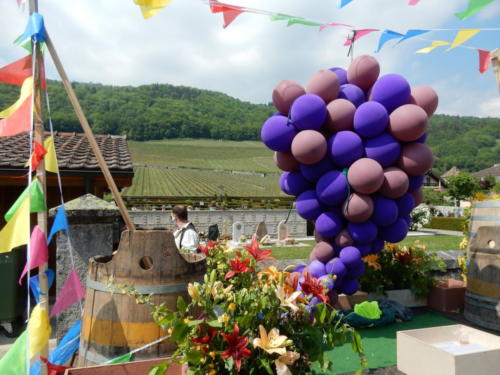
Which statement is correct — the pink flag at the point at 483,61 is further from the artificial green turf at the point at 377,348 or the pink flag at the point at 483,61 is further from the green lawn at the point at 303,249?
the green lawn at the point at 303,249

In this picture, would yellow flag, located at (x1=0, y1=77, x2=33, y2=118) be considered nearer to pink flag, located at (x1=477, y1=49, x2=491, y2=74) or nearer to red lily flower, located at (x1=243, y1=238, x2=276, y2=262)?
red lily flower, located at (x1=243, y1=238, x2=276, y2=262)

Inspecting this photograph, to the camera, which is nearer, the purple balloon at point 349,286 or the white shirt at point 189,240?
the white shirt at point 189,240

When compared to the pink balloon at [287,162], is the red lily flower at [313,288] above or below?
below

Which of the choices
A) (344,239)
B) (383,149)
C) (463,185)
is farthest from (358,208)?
(463,185)

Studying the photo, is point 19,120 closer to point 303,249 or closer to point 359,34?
point 359,34

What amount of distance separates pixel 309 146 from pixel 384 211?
1059 mm

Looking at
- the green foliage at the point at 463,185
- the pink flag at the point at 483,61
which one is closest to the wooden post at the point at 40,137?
the pink flag at the point at 483,61

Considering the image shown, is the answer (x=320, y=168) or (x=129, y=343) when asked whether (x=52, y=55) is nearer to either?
(x=129, y=343)

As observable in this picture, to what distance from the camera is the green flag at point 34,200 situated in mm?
1907

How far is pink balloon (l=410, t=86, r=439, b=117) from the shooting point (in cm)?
389

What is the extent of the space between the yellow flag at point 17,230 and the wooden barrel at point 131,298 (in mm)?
478

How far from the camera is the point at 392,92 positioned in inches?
149

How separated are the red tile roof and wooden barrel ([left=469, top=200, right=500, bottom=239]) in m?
4.56

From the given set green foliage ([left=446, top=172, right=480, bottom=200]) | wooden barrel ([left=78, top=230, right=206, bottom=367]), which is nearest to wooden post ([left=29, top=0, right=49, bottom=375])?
wooden barrel ([left=78, top=230, right=206, bottom=367])
